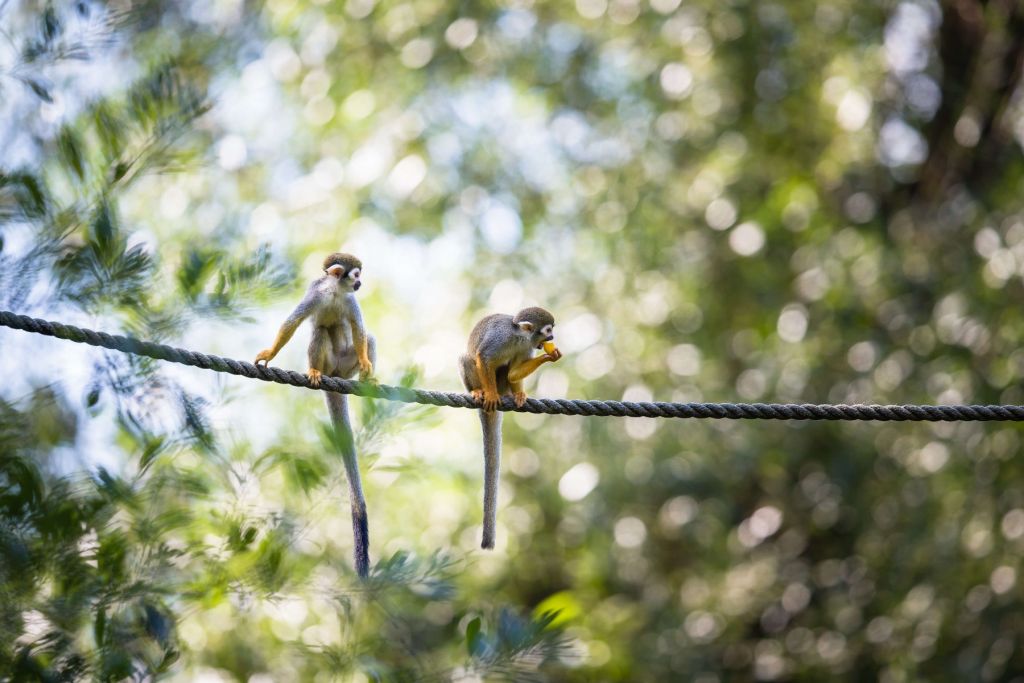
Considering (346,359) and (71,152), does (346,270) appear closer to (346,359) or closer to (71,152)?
(346,359)

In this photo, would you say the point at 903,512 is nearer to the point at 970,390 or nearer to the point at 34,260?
the point at 970,390

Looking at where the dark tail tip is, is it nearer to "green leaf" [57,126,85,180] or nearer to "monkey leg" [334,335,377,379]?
"monkey leg" [334,335,377,379]

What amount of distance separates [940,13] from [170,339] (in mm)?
7082

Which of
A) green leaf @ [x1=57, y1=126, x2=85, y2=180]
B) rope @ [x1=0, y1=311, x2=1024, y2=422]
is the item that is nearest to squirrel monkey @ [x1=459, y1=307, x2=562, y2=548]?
rope @ [x1=0, y1=311, x2=1024, y2=422]

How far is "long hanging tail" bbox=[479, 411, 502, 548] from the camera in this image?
3.59 meters

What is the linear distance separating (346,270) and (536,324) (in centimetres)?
68

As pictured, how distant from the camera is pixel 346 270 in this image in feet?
12.7

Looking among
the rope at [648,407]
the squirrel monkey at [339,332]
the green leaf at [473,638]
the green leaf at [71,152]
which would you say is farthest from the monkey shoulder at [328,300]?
the green leaf at [473,638]

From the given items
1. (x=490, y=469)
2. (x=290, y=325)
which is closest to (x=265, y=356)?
(x=290, y=325)

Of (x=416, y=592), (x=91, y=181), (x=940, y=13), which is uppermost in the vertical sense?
(x=940, y=13)

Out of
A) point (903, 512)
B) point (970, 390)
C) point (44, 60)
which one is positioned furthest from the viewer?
point (903, 512)

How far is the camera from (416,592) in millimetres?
2928

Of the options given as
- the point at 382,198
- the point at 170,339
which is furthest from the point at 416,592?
the point at 382,198

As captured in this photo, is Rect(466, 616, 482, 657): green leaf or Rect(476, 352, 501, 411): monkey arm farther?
Rect(476, 352, 501, 411): monkey arm
